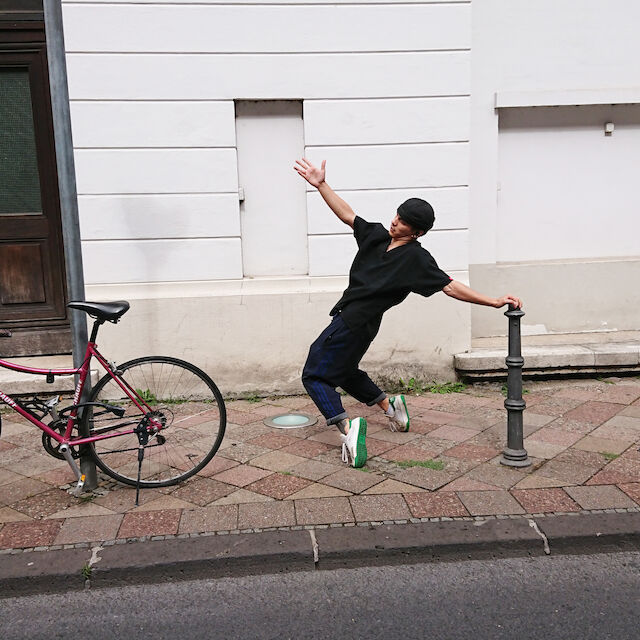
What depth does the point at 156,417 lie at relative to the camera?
402cm

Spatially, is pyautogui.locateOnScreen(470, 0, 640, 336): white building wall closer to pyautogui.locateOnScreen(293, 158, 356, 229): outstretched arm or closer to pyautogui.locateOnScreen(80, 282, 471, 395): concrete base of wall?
pyautogui.locateOnScreen(80, 282, 471, 395): concrete base of wall

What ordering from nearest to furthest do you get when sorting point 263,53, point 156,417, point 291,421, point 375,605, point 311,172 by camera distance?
point 375,605
point 156,417
point 311,172
point 291,421
point 263,53

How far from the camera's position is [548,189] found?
701 centimetres

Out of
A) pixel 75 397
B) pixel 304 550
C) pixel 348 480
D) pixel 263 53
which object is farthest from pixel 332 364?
pixel 263 53

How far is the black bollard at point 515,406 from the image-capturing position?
13.8 ft

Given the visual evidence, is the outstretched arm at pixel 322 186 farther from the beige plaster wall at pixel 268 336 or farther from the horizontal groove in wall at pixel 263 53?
the horizontal groove in wall at pixel 263 53

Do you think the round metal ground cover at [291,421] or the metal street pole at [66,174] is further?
the round metal ground cover at [291,421]

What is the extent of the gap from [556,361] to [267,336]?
2692 mm

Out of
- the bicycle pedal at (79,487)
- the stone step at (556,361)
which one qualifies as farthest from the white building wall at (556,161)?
the bicycle pedal at (79,487)

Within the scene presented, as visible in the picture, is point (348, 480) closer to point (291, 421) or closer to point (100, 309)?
point (291, 421)

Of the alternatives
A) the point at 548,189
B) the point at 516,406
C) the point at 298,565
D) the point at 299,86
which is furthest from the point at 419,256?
the point at 548,189

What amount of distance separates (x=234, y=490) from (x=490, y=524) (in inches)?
59.0

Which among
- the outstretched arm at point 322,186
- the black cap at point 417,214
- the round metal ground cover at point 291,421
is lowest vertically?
the round metal ground cover at point 291,421

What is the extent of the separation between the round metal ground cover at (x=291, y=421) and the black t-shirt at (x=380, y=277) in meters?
1.17
